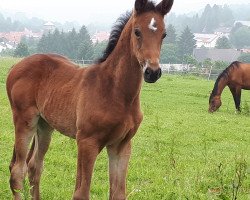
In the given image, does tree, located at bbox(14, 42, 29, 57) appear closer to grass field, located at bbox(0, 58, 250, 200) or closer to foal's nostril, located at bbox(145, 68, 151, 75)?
grass field, located at bbox(0, 58, 250, 200)

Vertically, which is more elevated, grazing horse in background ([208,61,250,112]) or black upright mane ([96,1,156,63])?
black upright mane ([96,1,156,63])

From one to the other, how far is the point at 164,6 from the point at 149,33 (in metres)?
0.41

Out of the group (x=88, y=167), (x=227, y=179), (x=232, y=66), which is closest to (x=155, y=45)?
(x=88, y=167)

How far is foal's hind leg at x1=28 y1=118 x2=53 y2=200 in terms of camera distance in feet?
17.3

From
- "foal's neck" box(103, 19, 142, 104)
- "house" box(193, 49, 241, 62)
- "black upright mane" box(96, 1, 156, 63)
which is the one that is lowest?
"house" box(193, 49, 241, 62)

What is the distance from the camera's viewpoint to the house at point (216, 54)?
93.8m

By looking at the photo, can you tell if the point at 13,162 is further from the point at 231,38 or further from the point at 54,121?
the point at 231,38

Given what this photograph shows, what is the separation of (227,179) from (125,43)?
2.89m

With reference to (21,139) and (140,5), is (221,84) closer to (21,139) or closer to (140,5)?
(21,139)

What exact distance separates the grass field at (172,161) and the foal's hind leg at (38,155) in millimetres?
305

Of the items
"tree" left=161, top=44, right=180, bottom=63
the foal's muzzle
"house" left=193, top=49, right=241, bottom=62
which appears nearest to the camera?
the foal's muzzle

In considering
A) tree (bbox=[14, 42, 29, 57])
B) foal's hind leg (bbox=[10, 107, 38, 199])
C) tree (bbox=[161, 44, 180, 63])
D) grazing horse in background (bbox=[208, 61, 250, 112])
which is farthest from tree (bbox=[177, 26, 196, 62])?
foal's hind leg (bbox=[10, 107, 38, 199])

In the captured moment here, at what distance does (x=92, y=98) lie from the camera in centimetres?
426

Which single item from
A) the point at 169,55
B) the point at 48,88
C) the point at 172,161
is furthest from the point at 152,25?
the point at 169,55
